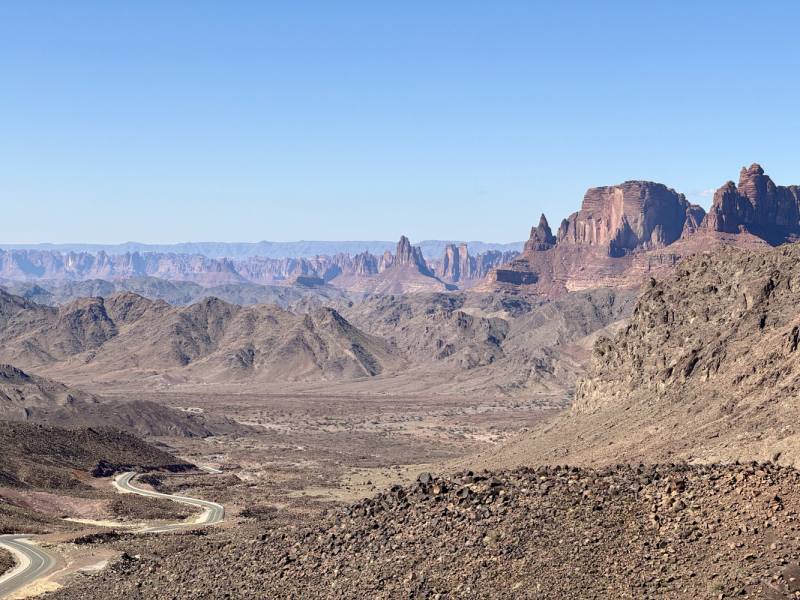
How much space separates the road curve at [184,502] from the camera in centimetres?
7794

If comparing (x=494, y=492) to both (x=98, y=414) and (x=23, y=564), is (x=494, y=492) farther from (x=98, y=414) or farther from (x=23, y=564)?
(x=98, y=414)

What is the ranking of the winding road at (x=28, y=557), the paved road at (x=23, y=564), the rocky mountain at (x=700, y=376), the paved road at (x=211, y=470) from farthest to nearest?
the paved road at (x=211, y=470) → the rocky mountain at (x=700, y=376) → the winding road at (x=28, y=557) → the paved road at (x=23, y=564)

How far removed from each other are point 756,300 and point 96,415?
127261 mm

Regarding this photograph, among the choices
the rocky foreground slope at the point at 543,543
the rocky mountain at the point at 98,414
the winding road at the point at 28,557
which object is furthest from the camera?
the rocky mountain at the point at 98,414

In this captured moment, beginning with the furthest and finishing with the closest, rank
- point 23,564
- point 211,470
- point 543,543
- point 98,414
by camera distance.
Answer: point 98,414, point 211,470, point 23,564, point 543,543

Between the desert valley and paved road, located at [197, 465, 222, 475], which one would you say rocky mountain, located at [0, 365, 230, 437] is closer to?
the desert valley

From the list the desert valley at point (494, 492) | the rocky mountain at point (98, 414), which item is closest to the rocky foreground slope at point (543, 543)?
the desert valley at point (494, 492)

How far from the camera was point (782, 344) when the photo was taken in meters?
86.1

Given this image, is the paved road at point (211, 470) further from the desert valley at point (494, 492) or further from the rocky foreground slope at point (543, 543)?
the rocky foreground slope at point (543, 543)

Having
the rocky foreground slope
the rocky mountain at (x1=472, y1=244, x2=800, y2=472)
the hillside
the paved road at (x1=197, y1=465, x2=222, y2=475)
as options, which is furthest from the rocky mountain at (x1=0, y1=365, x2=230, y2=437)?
the rocky foreground slope

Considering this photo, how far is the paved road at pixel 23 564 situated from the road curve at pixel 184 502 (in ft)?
38.8

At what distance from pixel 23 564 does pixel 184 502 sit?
3891 centimetres

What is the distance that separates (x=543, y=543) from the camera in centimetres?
3534

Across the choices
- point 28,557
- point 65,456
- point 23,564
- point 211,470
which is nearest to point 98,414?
point 211,470
